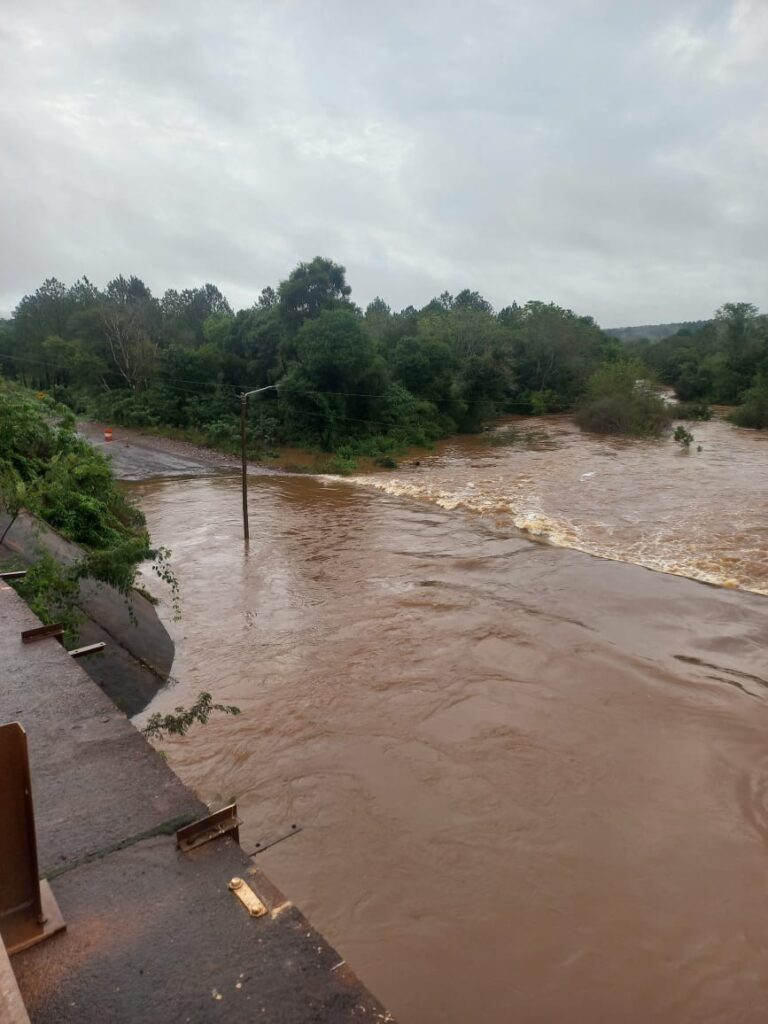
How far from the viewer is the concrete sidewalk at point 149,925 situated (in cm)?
237

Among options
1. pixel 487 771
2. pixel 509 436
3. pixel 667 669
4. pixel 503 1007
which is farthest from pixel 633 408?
pixel 503 1007

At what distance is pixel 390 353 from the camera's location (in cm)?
3812

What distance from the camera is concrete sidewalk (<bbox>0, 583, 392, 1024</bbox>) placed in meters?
2.37

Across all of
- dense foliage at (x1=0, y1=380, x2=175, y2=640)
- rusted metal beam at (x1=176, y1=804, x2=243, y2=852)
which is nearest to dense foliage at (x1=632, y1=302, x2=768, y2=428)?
dense foliage at (x1=0, y1=380, x2=175, y2=640)

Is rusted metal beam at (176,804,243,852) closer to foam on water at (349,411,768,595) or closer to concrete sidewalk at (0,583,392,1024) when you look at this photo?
concrete sidewalk at (0,583,392,1024)

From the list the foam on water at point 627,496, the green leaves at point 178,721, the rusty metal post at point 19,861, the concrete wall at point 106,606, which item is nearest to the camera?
the rusty metal post at point 19,861

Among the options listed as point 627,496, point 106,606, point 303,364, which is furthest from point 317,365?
point 106,606

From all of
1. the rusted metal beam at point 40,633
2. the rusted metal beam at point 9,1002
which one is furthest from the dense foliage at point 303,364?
the rusted metal beam at point 9,1002

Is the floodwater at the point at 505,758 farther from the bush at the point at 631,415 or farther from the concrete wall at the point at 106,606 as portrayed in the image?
the bush at the point at 631,415

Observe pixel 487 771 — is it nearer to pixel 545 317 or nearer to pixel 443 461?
pixel 443 461

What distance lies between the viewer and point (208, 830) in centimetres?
318

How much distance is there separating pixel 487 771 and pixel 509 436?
3194cm

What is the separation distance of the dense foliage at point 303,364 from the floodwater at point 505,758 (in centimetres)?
1689

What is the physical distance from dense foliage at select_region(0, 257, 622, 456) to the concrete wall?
69.1 feet
